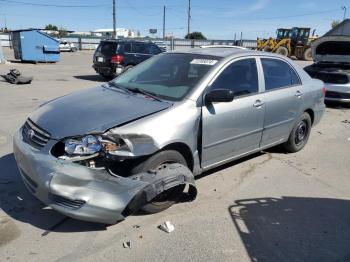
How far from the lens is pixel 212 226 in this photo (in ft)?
11.6

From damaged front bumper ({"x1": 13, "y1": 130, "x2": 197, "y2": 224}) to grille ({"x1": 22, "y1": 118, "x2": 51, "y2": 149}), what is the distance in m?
0.08

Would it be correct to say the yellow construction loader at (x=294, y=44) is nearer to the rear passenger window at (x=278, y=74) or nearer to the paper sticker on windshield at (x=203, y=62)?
the rear passenger window at (x=278, y=74)

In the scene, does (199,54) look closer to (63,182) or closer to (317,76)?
(63,182)

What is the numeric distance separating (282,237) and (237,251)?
0.55 meters

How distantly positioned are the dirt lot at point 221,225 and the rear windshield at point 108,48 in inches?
384

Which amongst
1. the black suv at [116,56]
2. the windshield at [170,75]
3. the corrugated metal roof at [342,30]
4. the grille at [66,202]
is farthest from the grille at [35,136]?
the black suv at [116,56]

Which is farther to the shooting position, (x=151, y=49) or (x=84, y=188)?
(x=151, y=49)

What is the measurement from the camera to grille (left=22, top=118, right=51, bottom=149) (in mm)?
3334

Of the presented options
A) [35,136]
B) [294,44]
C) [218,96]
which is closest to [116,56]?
[218,96]

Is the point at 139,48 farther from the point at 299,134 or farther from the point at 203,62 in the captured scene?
the point at 203,62

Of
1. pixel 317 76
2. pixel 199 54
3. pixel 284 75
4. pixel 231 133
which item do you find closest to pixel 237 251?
pixel 231 133

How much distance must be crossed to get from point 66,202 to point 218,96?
191cm

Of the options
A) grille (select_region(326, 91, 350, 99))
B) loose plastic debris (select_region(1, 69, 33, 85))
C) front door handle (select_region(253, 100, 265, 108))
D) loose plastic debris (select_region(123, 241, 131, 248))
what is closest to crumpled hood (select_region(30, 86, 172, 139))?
loose plastic debris (select_region(123, 241, 131, 248))

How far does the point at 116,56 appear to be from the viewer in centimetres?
1416
